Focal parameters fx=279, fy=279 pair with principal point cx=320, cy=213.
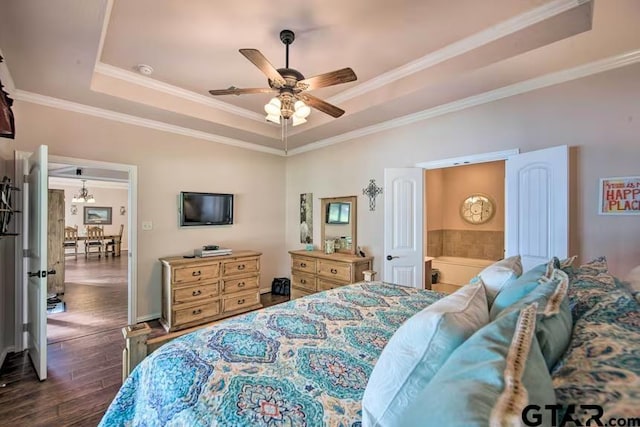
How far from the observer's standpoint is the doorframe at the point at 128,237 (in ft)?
9.29

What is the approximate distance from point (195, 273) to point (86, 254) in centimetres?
842

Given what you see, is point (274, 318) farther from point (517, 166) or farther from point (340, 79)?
point (517, 166)

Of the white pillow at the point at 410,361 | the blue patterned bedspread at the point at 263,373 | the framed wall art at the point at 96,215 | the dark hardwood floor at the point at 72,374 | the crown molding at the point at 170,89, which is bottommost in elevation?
the dark hardwood floor at the point at 72,374

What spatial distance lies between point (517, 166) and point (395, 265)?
1.65m

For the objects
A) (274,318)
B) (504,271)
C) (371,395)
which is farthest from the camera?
(274,318)

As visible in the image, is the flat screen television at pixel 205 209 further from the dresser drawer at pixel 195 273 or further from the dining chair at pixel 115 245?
the dining chair at pixel 115 245

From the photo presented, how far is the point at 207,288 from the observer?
145 inches

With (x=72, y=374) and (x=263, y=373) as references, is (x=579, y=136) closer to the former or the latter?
(x=263, y=373)

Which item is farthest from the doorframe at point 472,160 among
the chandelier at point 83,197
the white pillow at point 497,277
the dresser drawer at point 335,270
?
the chandelier at point 83,197

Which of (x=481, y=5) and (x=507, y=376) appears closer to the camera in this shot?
(x=507, y=376)

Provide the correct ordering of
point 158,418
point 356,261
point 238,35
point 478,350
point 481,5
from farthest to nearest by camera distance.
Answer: point 356,261 → point 238,35 → point 481,5 → point 158,418 → point 478,350

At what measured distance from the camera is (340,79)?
209cm

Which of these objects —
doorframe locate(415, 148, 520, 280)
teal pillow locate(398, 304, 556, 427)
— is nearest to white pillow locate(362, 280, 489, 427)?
teal pillow locate(398, 304, 556, 427)

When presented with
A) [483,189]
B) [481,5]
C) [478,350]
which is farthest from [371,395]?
[483,189]
